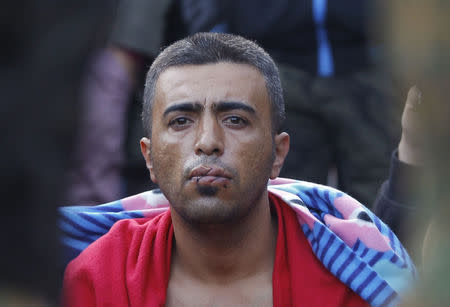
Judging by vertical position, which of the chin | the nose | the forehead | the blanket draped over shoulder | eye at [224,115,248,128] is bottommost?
the blanket draped over shoulder

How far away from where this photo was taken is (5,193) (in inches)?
24.4

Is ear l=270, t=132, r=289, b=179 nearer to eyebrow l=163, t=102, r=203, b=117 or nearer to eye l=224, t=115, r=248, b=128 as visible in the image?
eye l=224, t=115, r=248, b=128

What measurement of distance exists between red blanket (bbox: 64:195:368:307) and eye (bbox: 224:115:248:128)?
0.40 m

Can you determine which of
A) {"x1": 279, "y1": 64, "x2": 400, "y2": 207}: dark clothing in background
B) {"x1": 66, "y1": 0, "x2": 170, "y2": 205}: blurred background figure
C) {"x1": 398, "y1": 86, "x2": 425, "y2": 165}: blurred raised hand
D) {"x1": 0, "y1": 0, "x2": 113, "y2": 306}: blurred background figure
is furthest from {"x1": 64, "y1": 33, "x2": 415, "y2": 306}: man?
{"x1": 0, "y1": 0, "x2": 113, "y2": 306}: blurred background figure

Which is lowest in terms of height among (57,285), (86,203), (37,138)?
(86,203)

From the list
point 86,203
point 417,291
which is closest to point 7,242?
point 417,291

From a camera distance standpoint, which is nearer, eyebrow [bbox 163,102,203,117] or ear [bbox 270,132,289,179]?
eyebrow [bbox 163,102,203,117]

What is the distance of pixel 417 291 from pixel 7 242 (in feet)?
1.22

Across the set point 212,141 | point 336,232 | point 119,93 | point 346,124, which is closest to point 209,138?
point 212,141

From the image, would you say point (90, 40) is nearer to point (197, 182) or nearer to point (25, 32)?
point (25, 32)

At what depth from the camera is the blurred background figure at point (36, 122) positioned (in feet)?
2.02

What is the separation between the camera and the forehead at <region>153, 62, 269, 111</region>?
2.61m

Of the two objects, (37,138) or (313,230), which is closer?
(37,138)

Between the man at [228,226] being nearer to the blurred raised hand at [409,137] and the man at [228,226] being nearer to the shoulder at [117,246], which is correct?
the shoulder at [117,246]
